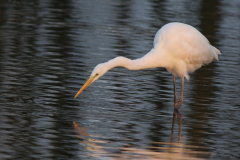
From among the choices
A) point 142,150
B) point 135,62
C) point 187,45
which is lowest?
point 142,150

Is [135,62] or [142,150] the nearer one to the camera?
[142,150]

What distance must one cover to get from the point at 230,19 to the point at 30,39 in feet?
32.0

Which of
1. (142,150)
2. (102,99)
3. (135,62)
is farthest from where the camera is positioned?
(102,99)

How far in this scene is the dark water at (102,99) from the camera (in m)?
6.95

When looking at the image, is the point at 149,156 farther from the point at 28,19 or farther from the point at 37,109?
the point at 28,19

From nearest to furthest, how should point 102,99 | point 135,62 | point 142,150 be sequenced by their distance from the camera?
1. point 142,150
2. point 135,62
3. point 102,99

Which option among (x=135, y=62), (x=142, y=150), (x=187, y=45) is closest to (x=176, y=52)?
(x=187, y=45)

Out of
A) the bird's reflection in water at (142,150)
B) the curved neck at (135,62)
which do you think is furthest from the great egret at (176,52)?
the bird's reflection in water at (142,150)

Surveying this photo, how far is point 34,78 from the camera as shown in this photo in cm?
1018

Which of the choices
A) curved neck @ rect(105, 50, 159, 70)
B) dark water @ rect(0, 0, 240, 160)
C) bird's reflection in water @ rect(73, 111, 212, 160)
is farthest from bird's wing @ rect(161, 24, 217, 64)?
bird's reflection in water @ rect(73, 111, 212, 160)

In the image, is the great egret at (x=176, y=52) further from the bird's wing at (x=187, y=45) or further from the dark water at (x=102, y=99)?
the dark water at (x=102, y=99)

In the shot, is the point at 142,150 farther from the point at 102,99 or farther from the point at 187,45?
the point at 187,45

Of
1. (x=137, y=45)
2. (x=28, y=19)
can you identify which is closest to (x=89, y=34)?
(x=137, y=45)

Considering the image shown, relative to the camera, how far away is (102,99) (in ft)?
30.1
